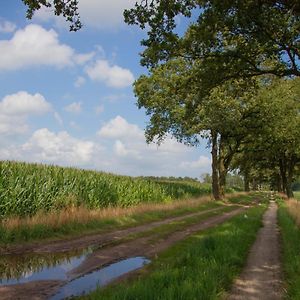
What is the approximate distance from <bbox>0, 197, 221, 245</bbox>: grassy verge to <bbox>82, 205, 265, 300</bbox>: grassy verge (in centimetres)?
503

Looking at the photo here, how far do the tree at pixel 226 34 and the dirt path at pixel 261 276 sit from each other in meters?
7.68

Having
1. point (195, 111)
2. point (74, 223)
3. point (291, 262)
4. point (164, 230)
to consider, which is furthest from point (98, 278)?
point (195, 111)

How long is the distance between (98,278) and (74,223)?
8.14 m

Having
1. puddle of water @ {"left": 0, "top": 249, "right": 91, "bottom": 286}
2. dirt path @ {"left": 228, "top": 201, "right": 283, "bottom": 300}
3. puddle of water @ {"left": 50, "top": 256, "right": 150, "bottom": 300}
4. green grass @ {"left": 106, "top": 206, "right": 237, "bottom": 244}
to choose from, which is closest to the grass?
puddle of water @ {"left": 0, "top": 249, "right": 91, "bottom": 286}

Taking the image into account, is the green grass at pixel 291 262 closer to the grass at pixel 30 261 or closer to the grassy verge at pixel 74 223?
the grass at pixel 30 261

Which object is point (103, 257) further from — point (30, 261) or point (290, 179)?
point (290, 179)

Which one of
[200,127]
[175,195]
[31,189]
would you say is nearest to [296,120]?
[200,127]

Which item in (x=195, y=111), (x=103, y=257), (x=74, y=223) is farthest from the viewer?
(x=195, y=111)

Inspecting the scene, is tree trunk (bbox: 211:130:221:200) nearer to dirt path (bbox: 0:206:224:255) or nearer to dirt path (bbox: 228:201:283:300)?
dirt path (bbox: 0:206:224:255)

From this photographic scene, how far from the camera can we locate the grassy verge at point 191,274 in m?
7.18

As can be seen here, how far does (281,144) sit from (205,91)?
30825 millimetres

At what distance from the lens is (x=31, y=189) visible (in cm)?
1777

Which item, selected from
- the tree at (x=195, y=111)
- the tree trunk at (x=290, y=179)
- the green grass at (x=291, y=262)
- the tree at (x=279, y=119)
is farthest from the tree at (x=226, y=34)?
the tree trunk at (x=290, y=179)

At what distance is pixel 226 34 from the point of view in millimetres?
16328
